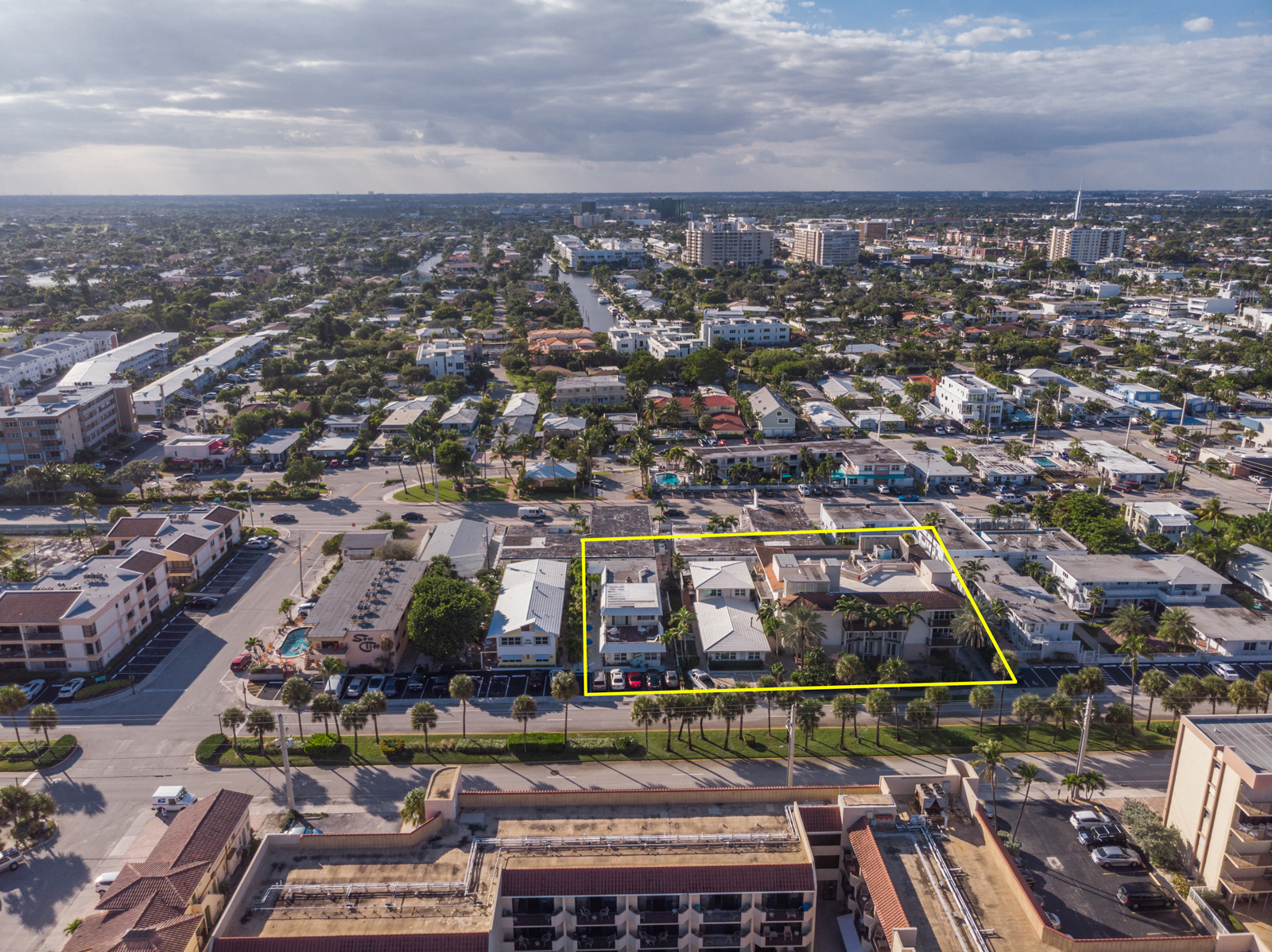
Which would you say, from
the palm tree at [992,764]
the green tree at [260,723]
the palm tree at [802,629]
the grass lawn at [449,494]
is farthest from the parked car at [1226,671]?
the grass lawn at [449,494]

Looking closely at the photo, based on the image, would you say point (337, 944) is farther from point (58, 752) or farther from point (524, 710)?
point (58, 752)

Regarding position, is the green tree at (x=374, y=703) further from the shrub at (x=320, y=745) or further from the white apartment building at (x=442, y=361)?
the white apartment building at (x=442, y=361)

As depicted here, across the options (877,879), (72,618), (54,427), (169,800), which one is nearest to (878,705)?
(877,879)

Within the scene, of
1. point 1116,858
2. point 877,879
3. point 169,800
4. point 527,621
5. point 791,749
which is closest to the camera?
point 877,879

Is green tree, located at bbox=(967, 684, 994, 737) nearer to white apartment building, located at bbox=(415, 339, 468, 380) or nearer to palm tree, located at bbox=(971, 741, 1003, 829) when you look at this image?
palm tree, located at bbox=(971, 741, 1003, 829)

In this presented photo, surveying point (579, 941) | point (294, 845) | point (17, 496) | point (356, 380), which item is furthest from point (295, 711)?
point (356, 380)

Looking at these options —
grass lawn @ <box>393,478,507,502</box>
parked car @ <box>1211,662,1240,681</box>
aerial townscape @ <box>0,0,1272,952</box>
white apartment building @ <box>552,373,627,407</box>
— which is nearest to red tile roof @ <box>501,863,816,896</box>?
aerial townscape @ <box>0,0,1272,952</box>
